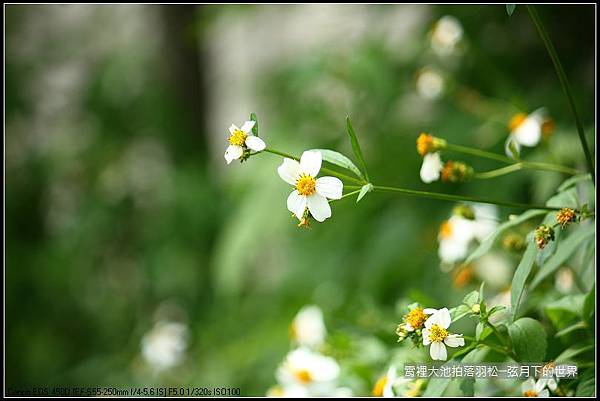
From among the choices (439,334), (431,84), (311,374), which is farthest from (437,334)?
(431,84)

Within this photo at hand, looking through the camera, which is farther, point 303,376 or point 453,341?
point 303,376

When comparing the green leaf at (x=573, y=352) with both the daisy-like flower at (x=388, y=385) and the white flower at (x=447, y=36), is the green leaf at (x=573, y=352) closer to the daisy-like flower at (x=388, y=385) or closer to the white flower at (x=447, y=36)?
the daisy-like flower at (x=388, y=385)

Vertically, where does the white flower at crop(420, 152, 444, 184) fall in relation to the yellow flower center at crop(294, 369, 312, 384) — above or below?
above

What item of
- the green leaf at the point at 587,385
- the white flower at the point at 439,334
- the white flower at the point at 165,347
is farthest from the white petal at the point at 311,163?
the white flower at the point at 165,347

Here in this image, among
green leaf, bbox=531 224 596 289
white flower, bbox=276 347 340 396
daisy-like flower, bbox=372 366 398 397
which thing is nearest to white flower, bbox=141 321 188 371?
white flower, bbox=276 347 340 396

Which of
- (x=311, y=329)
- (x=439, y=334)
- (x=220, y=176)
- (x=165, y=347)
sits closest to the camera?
(x=439, y=334)

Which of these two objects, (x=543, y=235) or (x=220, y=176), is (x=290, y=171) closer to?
(x=543, y=235)

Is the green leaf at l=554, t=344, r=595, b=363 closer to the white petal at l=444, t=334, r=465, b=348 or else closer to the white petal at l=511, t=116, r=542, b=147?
the white petal at l=444, t=334, r=465, b=348
